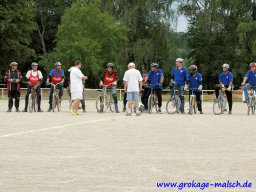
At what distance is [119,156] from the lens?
10.8 metres

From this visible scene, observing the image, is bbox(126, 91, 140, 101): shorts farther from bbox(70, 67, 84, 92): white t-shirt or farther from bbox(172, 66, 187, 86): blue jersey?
bbox(172, 66, 187, 86): blue jersey

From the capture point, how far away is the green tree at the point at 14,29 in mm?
65938

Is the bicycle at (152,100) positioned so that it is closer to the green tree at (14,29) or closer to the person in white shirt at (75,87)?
the person in white shirt at (75,87)

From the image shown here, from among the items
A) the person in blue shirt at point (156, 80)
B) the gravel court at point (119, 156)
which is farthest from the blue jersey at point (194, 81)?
the gravel court at point (119, 156)

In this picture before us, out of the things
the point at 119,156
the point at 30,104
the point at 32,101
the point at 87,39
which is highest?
the point at 87,39

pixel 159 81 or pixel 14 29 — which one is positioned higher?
pixel 14 29

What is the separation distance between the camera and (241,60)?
5991cm

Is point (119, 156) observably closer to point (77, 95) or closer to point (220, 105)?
point (77, 95)

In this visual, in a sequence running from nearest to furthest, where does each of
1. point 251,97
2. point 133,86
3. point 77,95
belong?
point 77,95
point 133,86
point 251,97

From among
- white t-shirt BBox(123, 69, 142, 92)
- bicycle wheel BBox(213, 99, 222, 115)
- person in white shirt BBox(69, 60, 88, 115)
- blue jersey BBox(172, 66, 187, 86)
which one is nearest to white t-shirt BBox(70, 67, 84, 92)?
person in white shirt BBox(69, 60, 88, 115)

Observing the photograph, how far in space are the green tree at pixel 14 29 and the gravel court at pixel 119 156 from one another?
4975cm

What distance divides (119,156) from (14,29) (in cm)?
5682

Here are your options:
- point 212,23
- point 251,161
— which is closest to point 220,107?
point 251,161

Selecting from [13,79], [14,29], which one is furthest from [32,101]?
[14,29]
